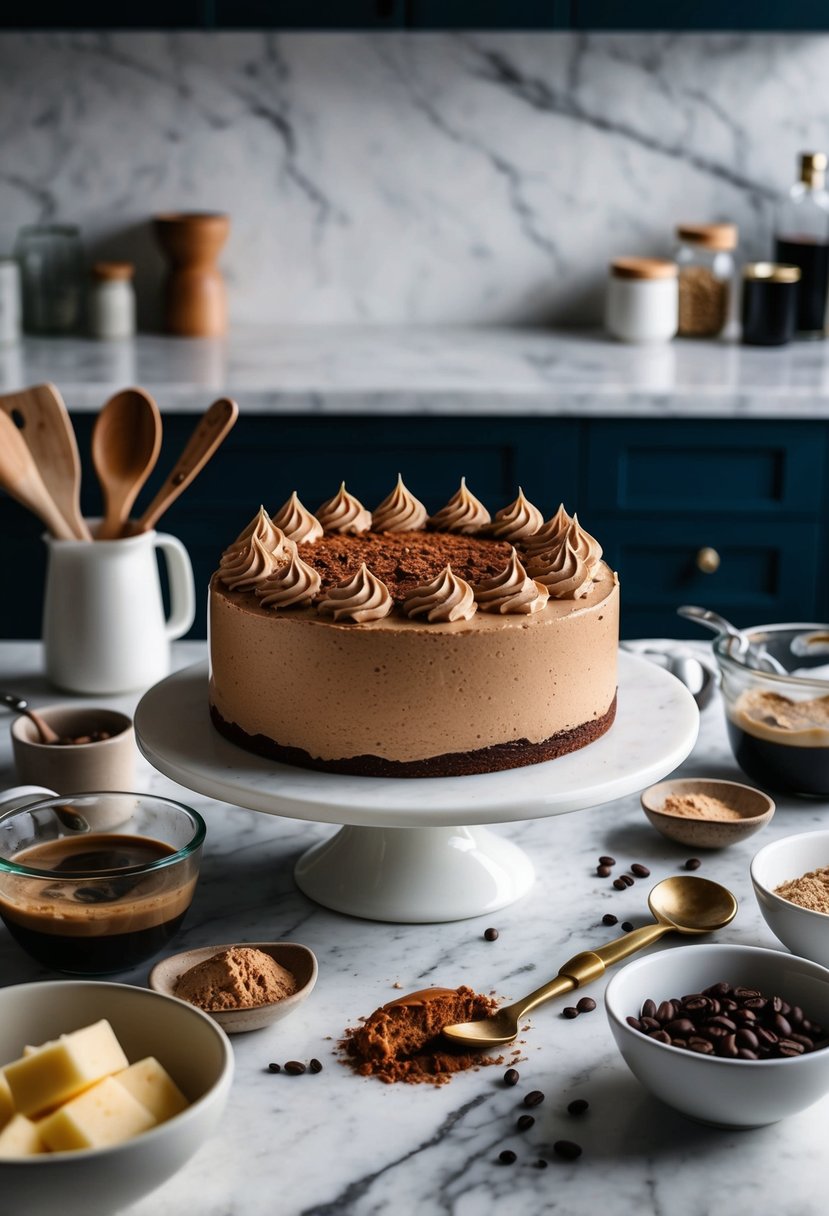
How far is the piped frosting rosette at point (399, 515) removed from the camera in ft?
5.03

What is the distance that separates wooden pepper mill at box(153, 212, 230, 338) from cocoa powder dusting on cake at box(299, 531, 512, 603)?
191cm

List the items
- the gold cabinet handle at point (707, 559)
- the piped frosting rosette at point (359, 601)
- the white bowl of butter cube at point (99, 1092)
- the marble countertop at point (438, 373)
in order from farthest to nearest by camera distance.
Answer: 1. the gold cabinet handle at point (707, 559)
2. the marble countertop at point (438, 373)
3. the piped frosting rosette at point (359, 601)
4. the white bowl of butter cube at point (99, 1092)

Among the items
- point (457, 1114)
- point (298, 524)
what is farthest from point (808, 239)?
point (457, 1114)

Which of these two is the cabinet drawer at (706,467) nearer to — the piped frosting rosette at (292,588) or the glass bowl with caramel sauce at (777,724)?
the glass bowl with caramel sauce at (777,724)

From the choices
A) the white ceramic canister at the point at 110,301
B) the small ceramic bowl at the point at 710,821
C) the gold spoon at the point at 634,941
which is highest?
the white ceramic canister at the point at 110,301

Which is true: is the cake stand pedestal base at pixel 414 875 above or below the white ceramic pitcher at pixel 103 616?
below

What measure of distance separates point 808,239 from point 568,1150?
107 inches

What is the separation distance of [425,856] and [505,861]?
79 millimetres

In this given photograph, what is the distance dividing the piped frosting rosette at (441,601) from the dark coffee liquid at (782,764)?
0.40m

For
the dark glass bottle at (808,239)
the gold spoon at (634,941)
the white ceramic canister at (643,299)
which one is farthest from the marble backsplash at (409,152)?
the gold spoon at (634,941)

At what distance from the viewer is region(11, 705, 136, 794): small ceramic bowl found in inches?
54.9

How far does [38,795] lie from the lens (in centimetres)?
129

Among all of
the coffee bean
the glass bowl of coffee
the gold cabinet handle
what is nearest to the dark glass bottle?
the gold cabinet handle

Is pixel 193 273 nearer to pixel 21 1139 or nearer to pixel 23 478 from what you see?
pixel 23 478
